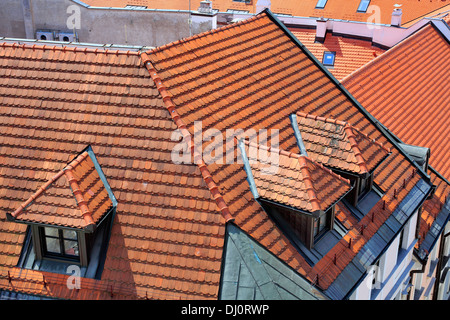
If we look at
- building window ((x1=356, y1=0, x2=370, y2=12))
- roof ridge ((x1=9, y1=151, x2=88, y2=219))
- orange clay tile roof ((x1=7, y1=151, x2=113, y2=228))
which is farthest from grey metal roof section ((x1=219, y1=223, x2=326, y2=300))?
building window ((x1=356, y1=0, x2=370, y2=12))

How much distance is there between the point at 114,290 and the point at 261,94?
26.9 ft

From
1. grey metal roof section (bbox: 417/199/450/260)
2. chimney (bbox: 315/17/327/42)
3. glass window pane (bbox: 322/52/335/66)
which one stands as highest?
chimney (bbox: 315/17/327/42)

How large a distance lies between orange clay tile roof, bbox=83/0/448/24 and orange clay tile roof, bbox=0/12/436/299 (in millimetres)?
27827

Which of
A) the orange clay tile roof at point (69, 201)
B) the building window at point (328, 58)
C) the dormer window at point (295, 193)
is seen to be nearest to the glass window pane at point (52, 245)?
the orange clay tile roof at point (69, 201)

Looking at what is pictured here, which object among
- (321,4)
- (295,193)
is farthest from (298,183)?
(321,4)

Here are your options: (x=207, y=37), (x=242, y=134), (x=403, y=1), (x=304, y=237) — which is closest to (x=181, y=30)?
(x=207, y=37)

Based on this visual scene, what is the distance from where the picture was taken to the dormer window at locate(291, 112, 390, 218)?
2344 centimetres

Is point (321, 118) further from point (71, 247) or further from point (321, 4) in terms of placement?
point (321, 4)

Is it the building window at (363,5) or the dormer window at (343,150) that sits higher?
the building window at (363,5)

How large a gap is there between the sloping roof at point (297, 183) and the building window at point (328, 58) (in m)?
23.6

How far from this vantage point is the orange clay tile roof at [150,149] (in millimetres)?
19406

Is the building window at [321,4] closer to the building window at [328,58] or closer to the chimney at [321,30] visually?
the chimney at [321,30]

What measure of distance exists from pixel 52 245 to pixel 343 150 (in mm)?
9122

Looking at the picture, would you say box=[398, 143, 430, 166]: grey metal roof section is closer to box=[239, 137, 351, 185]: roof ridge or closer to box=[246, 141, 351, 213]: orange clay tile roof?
box=[239, 137, 351, 185]: roof ridge
